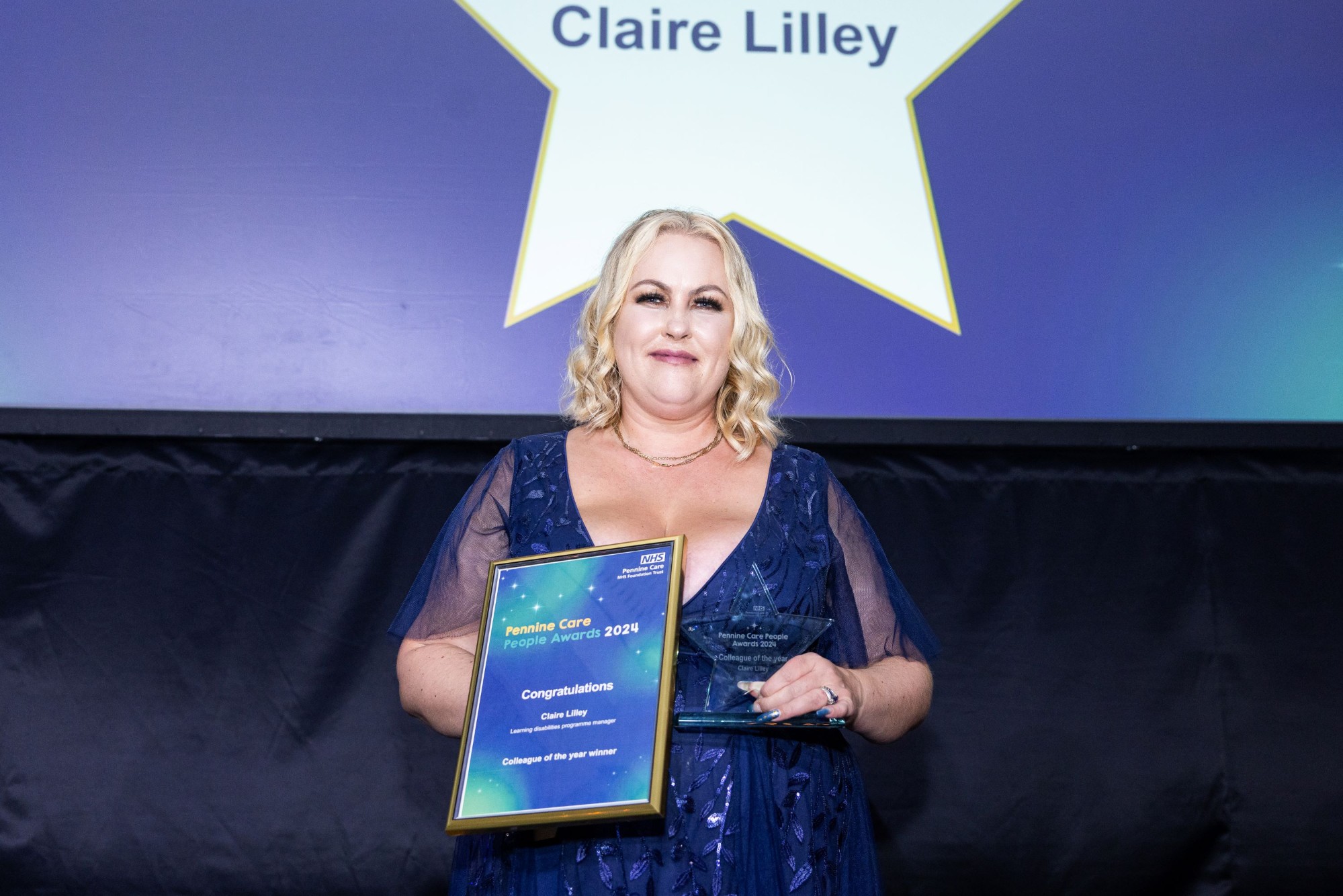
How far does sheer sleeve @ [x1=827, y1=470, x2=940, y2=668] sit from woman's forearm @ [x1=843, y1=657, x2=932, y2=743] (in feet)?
0.10

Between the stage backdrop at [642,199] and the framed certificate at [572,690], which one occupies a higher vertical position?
the stage backdrop at [642,199]

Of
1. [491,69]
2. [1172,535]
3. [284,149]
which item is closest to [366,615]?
[284,149]

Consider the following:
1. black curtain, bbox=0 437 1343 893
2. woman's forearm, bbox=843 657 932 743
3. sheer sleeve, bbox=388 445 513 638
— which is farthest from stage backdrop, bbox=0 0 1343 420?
woman's forearm, bbox=843 657 932 743

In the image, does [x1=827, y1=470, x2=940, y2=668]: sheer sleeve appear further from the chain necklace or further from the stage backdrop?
the stage backdrop

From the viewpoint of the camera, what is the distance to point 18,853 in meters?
2.38

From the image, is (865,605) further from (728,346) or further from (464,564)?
(464,564)

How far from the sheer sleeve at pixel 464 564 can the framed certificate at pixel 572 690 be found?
0.25 metres

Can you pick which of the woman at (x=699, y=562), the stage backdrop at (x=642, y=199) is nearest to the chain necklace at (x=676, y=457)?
the woman at (x=699, y=562)

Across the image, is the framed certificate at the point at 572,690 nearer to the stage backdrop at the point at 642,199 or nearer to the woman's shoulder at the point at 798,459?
the woman's shoulder at the point at 798,459

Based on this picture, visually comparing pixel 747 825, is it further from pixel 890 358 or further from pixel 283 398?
pixel 283 398

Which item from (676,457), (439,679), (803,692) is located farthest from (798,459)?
(439,679)

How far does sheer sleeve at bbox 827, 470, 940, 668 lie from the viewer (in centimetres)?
162

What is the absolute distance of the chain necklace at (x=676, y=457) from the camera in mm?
1670

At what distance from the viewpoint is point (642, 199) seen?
256 cm
